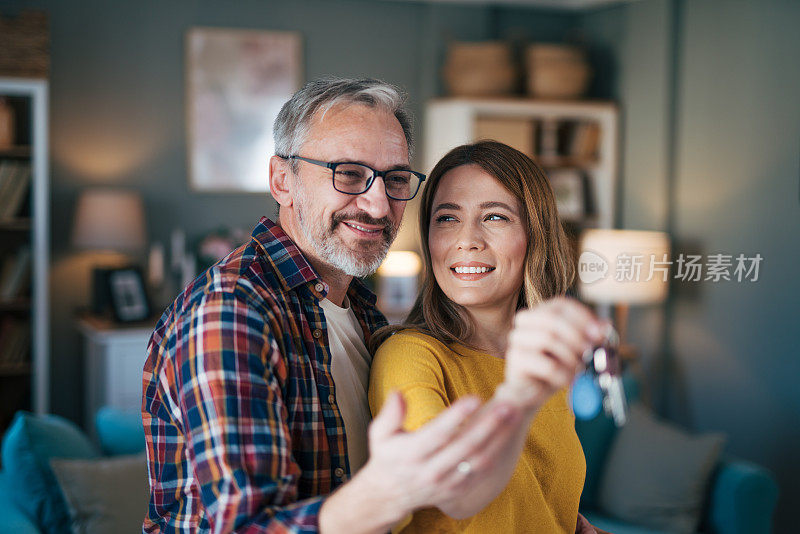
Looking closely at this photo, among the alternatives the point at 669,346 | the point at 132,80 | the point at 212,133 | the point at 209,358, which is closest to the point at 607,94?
the point at 669,346

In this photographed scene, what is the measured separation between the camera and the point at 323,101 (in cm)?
117

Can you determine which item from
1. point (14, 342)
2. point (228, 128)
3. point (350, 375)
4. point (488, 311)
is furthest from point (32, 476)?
point (228, 128)

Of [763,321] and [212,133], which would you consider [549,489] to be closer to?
[763,321]

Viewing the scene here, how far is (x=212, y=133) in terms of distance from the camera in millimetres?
4395

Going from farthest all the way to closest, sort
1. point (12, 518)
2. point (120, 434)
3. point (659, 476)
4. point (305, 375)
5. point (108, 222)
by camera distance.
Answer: point (108, 222) → point (659, 476) → point (120, 434) → point (12, 518) → point (305, 375)

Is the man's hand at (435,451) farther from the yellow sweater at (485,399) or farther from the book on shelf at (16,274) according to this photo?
the book on shelf at (16,274)

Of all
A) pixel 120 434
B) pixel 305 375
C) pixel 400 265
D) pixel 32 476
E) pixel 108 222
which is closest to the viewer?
pixel 305 375

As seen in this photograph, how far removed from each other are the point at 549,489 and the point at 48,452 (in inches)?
63.0

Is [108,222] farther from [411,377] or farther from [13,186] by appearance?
[411,377]

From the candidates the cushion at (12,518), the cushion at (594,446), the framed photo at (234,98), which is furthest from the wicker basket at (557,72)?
the cushion at (12,518)

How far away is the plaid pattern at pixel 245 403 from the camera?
35.3 inches

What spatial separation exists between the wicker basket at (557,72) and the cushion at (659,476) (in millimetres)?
2156

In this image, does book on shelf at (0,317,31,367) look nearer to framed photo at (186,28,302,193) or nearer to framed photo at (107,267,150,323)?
framed photo at (107,267,150,323)

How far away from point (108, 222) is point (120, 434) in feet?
5.05
